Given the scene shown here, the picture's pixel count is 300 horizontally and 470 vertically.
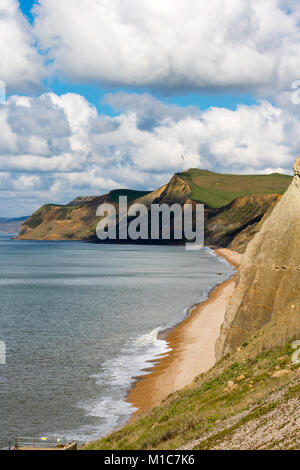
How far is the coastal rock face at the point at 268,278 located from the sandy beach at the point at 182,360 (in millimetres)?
3726

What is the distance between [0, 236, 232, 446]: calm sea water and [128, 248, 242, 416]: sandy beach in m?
1.01

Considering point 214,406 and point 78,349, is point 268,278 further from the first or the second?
point 78,349

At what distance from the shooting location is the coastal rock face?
24578 millimetres

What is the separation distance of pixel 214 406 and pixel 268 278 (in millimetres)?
10080

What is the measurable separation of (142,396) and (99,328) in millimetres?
18810

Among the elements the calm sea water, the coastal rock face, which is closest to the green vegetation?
the coastal rock face

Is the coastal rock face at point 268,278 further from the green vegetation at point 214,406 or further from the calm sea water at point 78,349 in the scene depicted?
the calm sea water at point 78,349

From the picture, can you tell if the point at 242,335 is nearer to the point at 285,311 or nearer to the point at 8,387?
the point at 285,311

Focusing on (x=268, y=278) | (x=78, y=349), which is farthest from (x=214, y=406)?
(x=78, y=349)

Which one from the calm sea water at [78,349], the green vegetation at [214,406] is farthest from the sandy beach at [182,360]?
the green vegetation at [214,406]

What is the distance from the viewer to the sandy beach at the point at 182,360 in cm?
2729

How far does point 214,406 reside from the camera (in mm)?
17000
